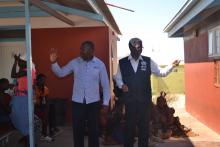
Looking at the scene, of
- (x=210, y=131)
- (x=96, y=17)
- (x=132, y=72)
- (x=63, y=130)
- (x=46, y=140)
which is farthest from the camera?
(x=210, y=131)

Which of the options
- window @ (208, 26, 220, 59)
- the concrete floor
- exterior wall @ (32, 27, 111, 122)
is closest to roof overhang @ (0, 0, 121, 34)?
exterior wall @ (32, 27, 111, 122)

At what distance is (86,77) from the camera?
6445 mm

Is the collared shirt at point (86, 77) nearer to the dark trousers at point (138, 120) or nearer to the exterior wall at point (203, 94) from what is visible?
the dark trousers at point (138, 120)

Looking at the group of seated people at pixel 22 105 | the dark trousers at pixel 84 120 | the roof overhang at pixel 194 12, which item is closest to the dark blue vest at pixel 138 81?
the dark trousers at pixel 84 120

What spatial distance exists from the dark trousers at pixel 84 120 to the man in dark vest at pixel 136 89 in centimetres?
51

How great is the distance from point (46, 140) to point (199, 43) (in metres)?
5.80

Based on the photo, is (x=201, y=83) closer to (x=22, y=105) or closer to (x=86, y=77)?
(x=86, y=77)

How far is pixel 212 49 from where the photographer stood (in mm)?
10922

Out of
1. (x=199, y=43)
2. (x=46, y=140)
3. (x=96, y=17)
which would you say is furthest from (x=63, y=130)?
(x=199, y=43)

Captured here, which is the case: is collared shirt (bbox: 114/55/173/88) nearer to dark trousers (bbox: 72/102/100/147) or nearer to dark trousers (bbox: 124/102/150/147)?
dark trousers (bbox: 124/102/150/147)

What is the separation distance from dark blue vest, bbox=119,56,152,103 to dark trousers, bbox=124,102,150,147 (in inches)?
4.0

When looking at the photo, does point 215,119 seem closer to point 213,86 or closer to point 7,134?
point 213,86

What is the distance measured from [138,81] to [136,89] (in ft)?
0.40

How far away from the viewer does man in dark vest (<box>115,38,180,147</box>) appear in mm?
6645
